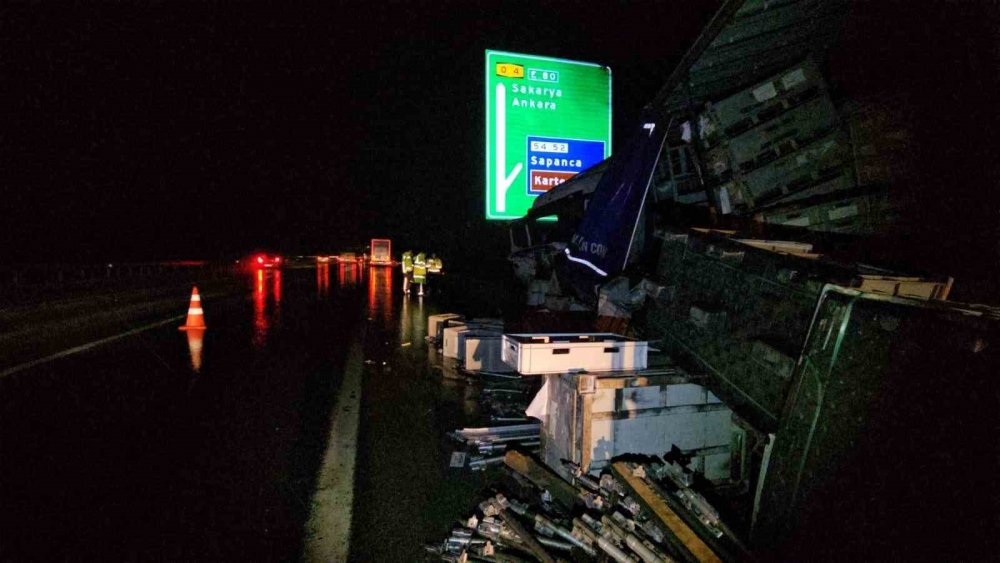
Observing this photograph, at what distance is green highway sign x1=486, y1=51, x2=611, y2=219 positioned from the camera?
47.9 ft

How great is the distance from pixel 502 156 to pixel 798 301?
40.4 ft

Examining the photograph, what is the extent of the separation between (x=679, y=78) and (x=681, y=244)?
6.50 ft

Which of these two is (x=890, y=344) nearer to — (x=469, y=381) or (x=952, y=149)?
(x=952, y=149)

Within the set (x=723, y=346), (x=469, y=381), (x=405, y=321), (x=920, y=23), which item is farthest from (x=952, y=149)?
(x=405, y=321)

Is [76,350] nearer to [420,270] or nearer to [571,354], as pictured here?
[571,354]

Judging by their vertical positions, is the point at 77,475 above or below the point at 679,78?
below

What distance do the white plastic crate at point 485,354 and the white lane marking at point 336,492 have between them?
166 cm

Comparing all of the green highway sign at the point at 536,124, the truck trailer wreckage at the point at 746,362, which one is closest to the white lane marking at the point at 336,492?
the truck trailer wreckage at the point at 746,362

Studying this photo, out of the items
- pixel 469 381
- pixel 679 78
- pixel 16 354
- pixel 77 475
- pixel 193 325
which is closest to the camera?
pixel 77 475

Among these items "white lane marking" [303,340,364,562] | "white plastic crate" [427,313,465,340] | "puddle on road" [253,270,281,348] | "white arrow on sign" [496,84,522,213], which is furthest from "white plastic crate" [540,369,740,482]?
"white arrow on sign" [496,84,522,213]

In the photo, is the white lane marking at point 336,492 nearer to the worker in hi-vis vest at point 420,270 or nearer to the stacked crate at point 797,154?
the stacked crate at point 797,154

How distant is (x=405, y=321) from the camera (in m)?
12.3

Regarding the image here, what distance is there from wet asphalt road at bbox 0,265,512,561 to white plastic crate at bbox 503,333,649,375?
1.00m

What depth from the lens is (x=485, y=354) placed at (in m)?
7.11
